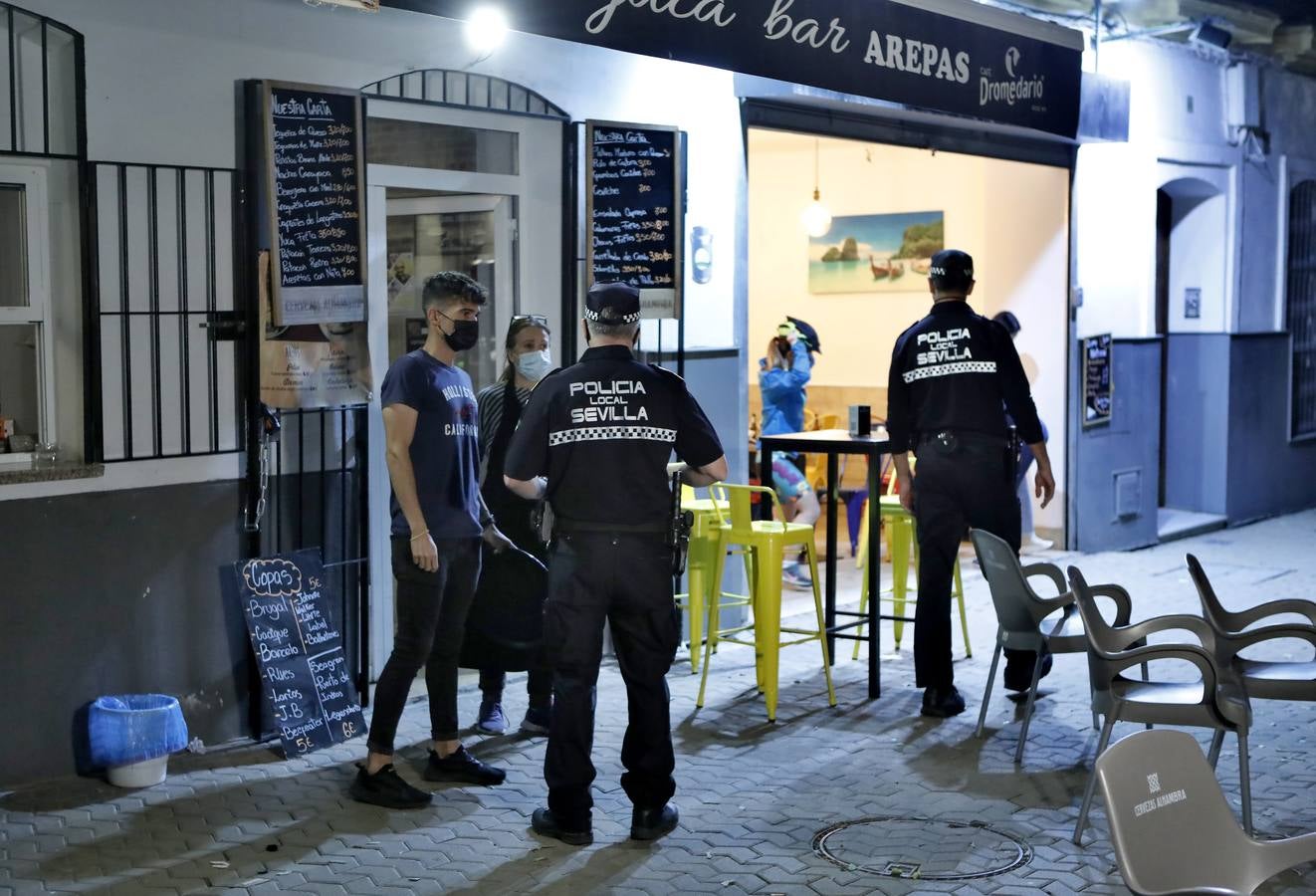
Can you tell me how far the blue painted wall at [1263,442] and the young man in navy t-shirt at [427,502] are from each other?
30.5 ft

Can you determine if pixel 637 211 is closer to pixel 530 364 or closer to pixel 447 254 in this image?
pixel 447 254

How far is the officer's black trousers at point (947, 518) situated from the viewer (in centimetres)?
674

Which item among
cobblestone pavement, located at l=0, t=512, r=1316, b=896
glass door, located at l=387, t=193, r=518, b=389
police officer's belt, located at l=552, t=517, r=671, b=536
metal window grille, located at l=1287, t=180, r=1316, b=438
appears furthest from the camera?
metal window grille, located at l=1287, t=180, r=1316, b=438

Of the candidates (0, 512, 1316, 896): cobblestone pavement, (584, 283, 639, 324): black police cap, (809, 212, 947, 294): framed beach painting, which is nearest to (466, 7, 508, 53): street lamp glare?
(584, 283, 639, 324): black police cap

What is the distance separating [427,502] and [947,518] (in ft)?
8.00

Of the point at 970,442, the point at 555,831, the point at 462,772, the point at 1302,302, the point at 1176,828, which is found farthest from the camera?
the point at 1302,302

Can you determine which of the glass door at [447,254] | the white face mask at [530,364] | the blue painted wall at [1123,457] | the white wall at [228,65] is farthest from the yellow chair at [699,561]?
the blue painted wall at [1123,457]

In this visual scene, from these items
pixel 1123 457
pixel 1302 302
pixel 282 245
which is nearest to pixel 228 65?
pixel 282 245

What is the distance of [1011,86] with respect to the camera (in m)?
8.96

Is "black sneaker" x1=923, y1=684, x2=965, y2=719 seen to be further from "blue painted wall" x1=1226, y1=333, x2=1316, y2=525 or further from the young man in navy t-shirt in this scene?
"blue painted wall" x1=1226, y1=333, x2=1316, y2=525

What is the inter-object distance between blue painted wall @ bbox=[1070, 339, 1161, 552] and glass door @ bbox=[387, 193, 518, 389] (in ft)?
17.7

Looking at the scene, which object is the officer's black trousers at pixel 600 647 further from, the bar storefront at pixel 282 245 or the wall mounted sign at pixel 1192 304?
the wall mounted sign at pixel 1192 304

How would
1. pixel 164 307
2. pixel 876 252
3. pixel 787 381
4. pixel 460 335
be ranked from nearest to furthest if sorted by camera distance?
pixel 460 335 → pixel 164 307 → pixel 787 381 → pixel 876 252

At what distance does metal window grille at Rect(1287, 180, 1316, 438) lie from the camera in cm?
1419
